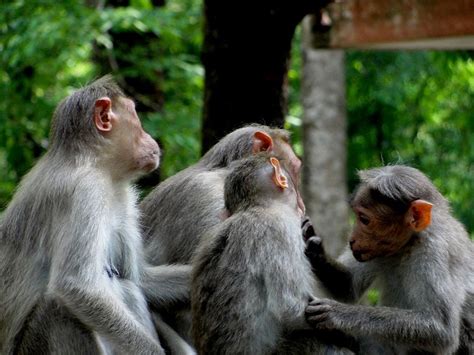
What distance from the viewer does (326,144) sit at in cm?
1277

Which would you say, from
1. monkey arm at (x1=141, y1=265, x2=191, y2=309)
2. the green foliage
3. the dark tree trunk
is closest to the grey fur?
monkey arm at (x1=141, y1=265, x2=191, y2=309)

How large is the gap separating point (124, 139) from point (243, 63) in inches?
140

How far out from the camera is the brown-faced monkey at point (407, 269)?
5.63 m

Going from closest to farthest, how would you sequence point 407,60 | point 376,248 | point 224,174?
point 376,248 → point 224,174 → point 407,60

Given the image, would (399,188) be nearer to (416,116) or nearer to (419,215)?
(419,215)

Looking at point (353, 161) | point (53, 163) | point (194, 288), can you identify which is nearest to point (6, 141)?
point (353, 161)

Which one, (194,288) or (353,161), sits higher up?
(194,288)

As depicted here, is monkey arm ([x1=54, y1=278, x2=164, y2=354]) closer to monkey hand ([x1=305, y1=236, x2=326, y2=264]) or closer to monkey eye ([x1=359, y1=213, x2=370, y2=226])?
monkey hand ([x1=305, y1=236, x2=326, y2=264])

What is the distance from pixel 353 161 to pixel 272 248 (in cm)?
964

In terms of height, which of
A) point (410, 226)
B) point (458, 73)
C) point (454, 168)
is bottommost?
point (454, 168)

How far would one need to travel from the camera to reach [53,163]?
611 cm

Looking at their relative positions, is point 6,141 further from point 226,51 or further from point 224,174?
point 224,174

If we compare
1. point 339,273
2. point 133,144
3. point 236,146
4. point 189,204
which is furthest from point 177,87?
point 339,273

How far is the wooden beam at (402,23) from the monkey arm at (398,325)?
363 cm
